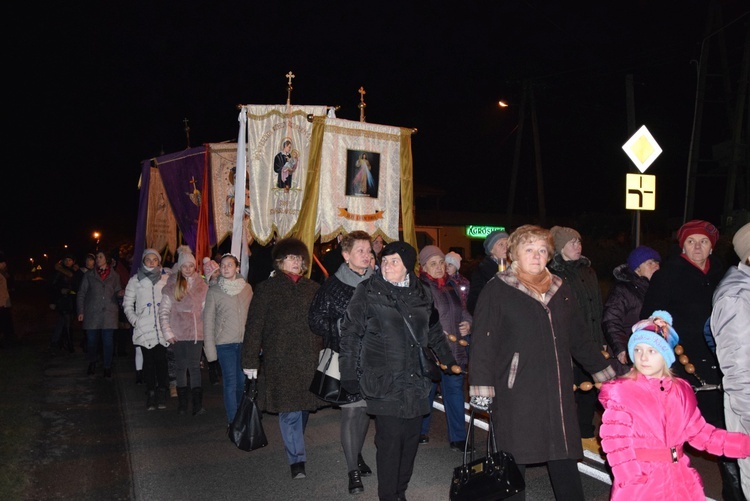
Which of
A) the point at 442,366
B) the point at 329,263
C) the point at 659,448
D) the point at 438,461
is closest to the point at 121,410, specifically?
the point at 329,263

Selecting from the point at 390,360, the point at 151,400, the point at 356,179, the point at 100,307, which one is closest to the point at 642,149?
the point at 356,179

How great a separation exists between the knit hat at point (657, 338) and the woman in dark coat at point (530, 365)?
1.80ft

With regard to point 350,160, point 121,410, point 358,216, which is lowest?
point 121,410

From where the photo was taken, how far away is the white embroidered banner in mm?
9289

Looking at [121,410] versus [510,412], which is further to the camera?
[121,410]

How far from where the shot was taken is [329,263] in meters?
8.98

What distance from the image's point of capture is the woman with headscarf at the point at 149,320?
914 cm

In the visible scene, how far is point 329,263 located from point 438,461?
3.27 m

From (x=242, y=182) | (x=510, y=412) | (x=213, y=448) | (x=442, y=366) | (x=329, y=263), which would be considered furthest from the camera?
(x=242, y=182)

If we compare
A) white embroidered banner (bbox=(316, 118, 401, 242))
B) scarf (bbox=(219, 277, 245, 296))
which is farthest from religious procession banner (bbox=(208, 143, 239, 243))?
scarf (bbox=(219, 277, 245, 296))

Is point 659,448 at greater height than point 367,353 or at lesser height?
lesser

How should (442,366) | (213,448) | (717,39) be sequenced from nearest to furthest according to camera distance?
(442,366), (213,448), (717,39)

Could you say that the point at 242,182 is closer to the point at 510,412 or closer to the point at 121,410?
A: the point at 121,410

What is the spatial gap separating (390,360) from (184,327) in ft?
14.2
